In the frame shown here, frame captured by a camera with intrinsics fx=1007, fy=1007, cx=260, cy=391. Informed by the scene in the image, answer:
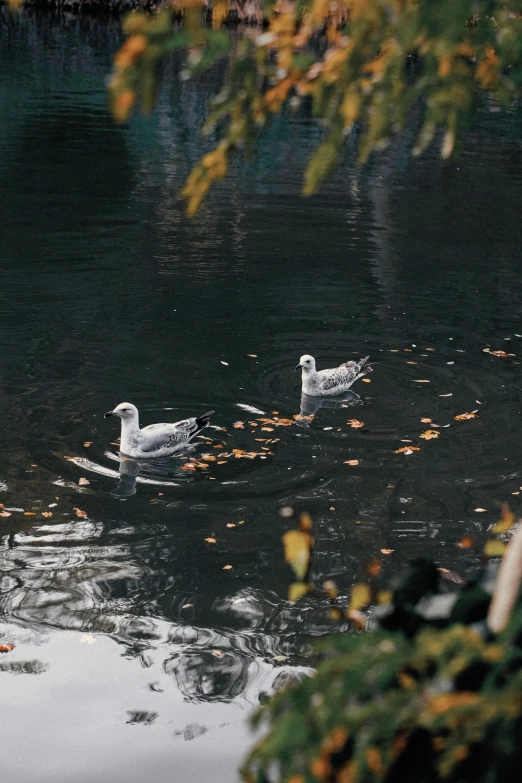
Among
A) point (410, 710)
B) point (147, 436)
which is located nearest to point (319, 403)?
point (147, 436)

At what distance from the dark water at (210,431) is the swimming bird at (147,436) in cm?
18

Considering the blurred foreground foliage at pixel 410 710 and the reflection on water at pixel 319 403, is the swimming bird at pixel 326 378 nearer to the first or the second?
the reflection on water at pixel 319 403

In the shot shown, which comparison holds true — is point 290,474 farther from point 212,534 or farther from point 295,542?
point 295,542

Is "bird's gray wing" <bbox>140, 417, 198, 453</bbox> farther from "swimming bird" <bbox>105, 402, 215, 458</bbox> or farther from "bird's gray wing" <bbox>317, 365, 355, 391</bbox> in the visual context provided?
"bird's gray wing" <bbox>317, 365, 355, 391</bbox>

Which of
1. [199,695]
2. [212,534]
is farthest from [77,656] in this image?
[212,534]

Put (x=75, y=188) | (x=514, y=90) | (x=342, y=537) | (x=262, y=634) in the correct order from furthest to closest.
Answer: (x=75, y=188)
(x=342, y=537)
(x=262, y=634)
(x=514, y=90)

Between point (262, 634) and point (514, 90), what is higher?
point (514, 90)

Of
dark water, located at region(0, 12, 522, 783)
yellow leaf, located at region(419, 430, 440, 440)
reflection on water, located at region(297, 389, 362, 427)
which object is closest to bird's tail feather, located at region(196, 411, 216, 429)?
dark water, located at region(0, 12, 522, 783)

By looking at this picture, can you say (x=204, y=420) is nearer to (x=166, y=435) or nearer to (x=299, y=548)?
(x=166, y=435)

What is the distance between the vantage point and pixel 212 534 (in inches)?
326

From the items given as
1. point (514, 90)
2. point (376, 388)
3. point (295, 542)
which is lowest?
point (376, 388)

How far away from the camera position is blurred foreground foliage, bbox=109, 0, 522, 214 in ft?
8.91

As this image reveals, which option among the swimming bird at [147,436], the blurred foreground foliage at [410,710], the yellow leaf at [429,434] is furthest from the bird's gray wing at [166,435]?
the blurred foreground foliage at [410,710]

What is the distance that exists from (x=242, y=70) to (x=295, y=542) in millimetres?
1436
